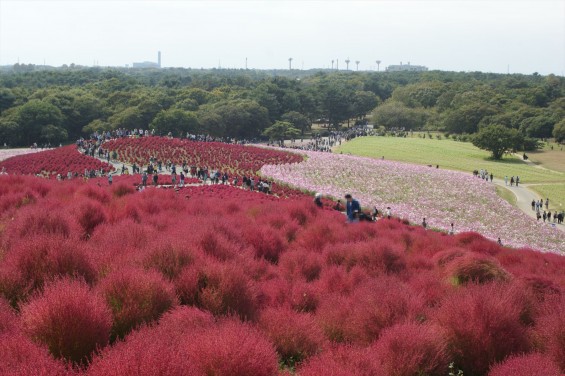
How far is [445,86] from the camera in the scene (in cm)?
12300

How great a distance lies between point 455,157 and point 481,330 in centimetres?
6096

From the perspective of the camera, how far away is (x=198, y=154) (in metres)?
45.7

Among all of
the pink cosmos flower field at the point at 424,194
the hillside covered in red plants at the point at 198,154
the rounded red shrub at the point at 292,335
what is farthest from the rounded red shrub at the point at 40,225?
the hillside covered in red plants at the point at 198,154

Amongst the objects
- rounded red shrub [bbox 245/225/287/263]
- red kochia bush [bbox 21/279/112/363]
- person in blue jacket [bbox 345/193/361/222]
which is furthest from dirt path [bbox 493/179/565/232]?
red kochia bush [bbox 21/279/112/363]

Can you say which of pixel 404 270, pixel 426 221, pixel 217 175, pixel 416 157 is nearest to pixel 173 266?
pixel 404 270

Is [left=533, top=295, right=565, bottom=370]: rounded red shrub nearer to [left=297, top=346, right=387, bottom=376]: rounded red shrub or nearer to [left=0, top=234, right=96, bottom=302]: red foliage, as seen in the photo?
[left=297, top=346, right=387, bottom=376]: rounded red shrub

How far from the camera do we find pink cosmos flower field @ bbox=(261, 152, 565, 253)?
29219mm

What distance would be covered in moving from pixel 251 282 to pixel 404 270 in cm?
396

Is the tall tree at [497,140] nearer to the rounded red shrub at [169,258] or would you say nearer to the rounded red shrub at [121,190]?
the rounded red shrub at [121,190]

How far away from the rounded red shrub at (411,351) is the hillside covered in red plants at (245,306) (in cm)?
2

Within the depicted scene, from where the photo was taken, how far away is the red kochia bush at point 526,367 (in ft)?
18.0

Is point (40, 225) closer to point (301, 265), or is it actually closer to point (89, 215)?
point (89, 215)

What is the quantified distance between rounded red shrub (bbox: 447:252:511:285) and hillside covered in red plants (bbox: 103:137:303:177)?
30.5 metres

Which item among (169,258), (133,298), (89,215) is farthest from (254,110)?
(133,298)
